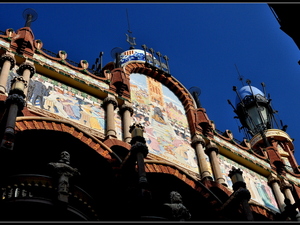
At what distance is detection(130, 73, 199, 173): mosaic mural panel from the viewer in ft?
63.5

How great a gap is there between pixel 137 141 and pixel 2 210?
443 cm

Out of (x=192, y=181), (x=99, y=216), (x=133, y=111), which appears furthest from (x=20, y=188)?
(x=133, y=111)

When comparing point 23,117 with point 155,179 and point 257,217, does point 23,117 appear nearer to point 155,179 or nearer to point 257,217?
point 155,179

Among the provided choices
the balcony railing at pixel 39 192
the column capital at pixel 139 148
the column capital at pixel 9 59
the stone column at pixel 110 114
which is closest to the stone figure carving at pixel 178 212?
the column capital at pixel 139 148

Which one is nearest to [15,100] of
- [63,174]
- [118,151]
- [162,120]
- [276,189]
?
[63,174]

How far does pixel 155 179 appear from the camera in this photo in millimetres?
16516

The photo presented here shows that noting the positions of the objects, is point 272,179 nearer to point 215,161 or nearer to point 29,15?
point 215,161

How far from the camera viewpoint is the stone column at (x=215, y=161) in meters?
19.5

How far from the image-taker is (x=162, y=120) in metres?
20.8

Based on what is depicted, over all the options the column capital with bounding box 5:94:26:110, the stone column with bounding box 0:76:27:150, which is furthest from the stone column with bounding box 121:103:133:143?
the column capital with bounding box 5:94:26:110

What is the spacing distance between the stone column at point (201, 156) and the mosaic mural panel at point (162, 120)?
180mm

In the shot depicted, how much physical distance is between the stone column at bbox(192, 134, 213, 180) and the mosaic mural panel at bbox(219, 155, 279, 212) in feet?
3.56

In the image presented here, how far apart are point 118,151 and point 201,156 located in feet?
14.0

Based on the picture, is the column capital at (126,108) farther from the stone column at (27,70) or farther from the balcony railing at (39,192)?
the balcony railing at (39,192)
